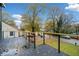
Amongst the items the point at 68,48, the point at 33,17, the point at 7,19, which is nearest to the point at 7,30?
the point at 7,19

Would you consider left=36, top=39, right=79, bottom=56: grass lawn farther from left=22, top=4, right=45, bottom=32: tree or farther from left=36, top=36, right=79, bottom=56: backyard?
left=22, top=4, right=45, bottom=32: tree

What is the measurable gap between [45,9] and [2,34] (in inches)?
22.6

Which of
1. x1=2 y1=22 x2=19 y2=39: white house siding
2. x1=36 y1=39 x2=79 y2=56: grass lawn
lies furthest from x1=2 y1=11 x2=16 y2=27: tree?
x1=36 y1=39 x2=79 y2=56: grass lawn

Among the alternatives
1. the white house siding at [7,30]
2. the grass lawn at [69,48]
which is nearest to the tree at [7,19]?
the white house siding at [7,30]

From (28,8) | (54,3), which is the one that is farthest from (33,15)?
(54,3)

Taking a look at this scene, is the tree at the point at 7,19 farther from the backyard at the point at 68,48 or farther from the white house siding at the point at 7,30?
the backyard at the point at 68,48

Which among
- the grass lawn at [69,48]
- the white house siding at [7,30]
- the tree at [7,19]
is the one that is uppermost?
the tree at [7,19]

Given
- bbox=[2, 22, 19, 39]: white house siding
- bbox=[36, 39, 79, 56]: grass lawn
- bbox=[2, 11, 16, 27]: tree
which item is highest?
bbox=[2, 11, 16, 27]: tree

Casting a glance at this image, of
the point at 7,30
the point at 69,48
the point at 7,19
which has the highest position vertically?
the point at 7,19

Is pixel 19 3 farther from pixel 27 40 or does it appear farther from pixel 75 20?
pixel 75 20

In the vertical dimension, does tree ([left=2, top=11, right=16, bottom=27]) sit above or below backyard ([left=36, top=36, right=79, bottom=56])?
above

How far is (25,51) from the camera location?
2133 mm

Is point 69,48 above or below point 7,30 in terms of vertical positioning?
below

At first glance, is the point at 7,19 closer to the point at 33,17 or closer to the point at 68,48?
the point at 33,17
